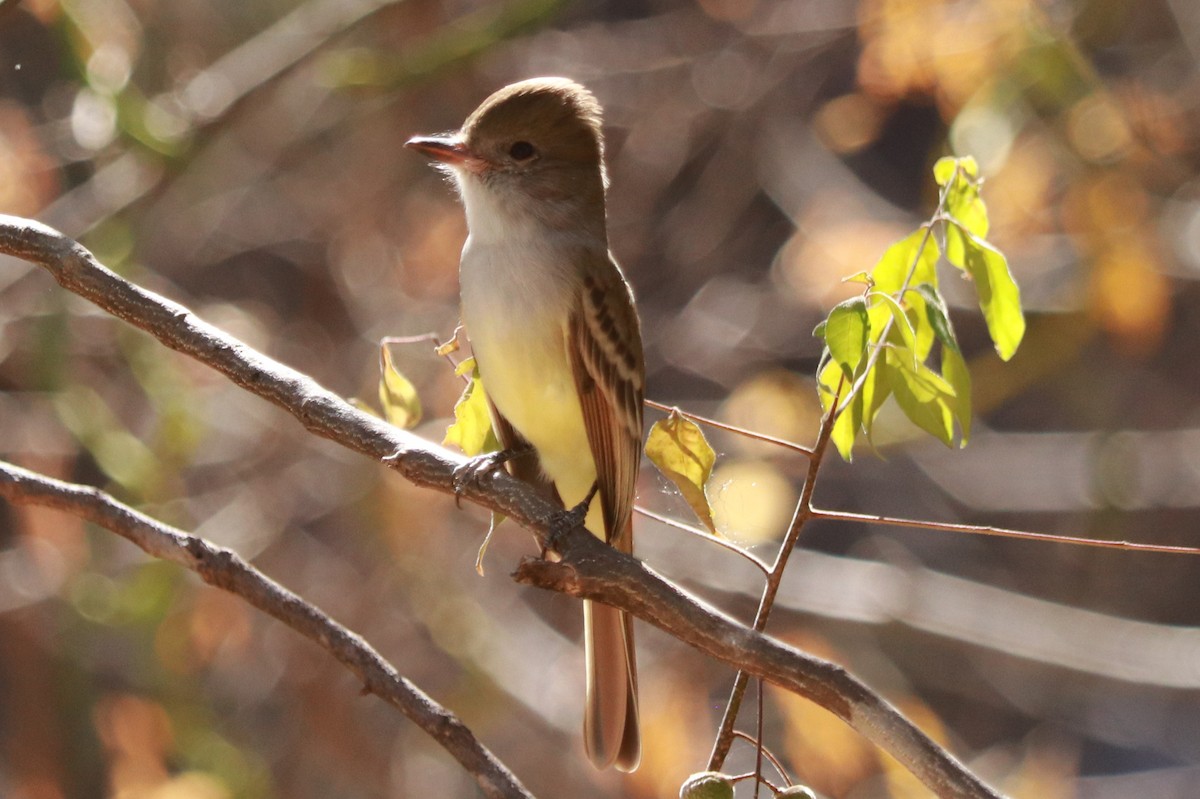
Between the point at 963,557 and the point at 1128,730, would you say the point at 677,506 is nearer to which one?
the point at 963,557

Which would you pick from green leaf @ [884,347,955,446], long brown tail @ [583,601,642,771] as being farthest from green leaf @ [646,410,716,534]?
long brown tail @ [583,601,642,771]

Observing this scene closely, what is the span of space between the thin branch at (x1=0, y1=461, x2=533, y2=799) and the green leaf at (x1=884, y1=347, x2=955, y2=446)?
79cm

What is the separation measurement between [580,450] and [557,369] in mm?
235

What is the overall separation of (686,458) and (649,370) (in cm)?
462

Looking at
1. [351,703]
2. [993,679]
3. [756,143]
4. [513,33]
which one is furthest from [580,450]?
[993,679]

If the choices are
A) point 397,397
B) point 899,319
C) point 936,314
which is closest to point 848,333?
point 899,319

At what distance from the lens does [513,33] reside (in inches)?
186

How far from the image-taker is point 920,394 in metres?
1.97

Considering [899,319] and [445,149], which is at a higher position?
[445,149]

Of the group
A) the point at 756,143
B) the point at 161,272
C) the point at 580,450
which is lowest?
the point at 580,450

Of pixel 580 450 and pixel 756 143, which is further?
pixel 756 143

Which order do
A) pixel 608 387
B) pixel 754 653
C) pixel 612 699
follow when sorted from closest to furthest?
pixel 754 653, pixel 612 699, pixel 608 387

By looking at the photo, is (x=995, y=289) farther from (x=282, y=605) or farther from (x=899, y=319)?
(x=282, y=605)

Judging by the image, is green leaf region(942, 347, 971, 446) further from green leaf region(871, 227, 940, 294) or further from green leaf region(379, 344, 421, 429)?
green leaf region(379, 344, 421, 429)
